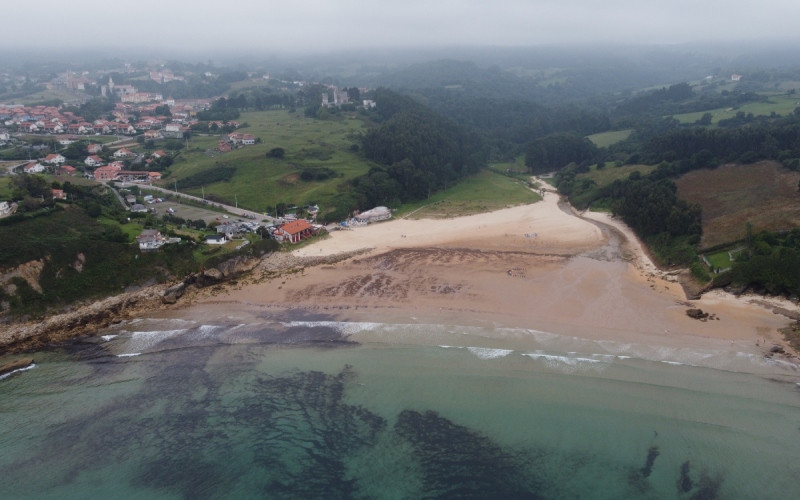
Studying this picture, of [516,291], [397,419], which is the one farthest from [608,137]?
[397,419]

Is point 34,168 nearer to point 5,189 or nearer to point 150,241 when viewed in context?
point 5,189

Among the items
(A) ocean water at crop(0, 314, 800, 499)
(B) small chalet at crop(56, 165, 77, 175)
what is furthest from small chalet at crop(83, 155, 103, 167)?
(A) ocean water at crop(0, 314, 800, 499)

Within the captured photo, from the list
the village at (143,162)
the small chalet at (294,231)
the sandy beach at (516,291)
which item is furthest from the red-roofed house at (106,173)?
the sandy beach at (516,291)

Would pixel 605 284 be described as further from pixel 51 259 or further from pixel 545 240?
pixel 51 259

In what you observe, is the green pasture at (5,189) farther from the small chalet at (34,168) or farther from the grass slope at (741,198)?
the grass slope at (741,198)

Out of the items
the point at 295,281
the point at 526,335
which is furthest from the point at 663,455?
the point at 295,281
